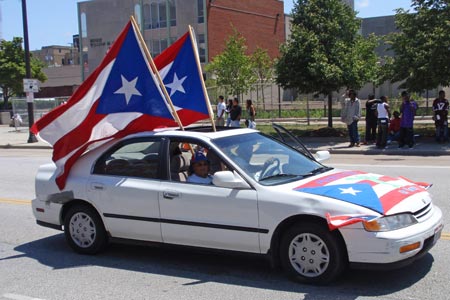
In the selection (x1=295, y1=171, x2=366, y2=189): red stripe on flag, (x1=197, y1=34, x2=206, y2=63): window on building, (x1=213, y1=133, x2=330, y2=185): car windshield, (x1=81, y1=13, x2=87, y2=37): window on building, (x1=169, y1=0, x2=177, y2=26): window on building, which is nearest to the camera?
(x1=295, y1=171, x2=366, y2=189): red stripe on flag

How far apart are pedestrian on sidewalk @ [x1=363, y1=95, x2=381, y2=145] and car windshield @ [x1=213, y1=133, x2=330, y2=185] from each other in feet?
42.0

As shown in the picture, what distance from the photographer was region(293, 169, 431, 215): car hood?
492 cm

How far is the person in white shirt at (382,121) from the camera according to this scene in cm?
1758

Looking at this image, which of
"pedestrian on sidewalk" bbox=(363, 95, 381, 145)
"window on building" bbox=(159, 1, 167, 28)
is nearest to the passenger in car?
"pedestrian on sidewalk" bbox=(363, 95, 381, 145)

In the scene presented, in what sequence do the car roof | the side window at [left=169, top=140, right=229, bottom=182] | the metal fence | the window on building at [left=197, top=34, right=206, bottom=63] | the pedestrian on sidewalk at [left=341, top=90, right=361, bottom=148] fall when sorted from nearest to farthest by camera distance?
the side window at [left=169, top=140, right=229, bottom=182], the car roof, the pedestrian on sidewalk at [left=341, top=90, right=361, bottom=148], the metal fence, the window on building at [left=197, top=34, right=206, bottom=63]

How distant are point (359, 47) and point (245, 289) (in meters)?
18.1

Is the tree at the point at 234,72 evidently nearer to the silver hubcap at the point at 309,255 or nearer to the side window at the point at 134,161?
the side window at the point at 134,161

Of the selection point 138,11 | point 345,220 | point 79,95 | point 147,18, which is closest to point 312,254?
point 345,220

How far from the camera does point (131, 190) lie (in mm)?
6023

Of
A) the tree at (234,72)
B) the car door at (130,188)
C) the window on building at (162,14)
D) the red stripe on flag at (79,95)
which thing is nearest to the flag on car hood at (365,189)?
the car door at (130,188)

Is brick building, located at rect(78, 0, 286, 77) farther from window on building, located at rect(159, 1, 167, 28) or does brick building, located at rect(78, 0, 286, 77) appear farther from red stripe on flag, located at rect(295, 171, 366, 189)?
red stripe on flag, located at rect(295, 171, 366, 189)

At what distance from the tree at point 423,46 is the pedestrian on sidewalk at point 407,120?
140 centimetres

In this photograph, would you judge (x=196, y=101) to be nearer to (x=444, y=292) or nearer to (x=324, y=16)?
(x=444, y=292)

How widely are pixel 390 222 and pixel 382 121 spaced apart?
1355cm
